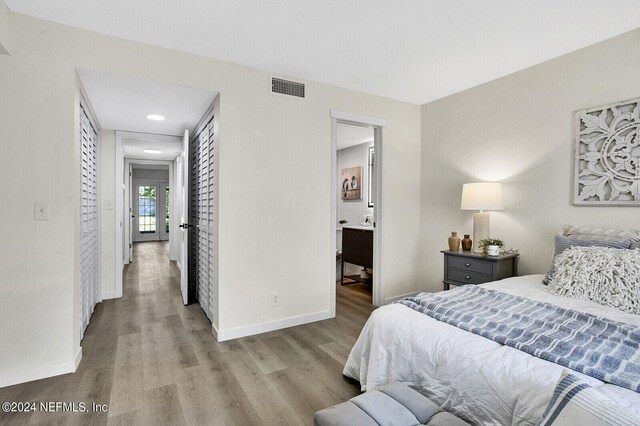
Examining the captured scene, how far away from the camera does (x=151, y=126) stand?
4.11m

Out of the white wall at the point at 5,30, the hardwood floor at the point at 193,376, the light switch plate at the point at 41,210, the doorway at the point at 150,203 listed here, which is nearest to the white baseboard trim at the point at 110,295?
the hardwood floor at the point at 193,376

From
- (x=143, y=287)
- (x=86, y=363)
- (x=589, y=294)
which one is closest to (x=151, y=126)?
(x=143, y=287)

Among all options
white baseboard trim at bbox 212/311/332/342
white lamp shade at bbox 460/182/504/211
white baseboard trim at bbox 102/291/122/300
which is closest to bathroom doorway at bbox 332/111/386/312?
white baseboard trim at bbox 212/311/332/342

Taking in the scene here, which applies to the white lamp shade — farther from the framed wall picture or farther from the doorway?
the doorway

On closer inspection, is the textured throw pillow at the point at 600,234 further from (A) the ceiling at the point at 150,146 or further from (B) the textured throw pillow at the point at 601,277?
(A) the ceiling at the point at 150,146

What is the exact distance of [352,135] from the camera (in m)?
5.20

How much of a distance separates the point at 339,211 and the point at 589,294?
4.51 m

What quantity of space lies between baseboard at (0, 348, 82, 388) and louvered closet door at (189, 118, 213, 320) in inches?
48.5

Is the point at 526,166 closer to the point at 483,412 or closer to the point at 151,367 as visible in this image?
the point at 483,412

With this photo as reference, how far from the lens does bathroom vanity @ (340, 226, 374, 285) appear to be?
4488 mm

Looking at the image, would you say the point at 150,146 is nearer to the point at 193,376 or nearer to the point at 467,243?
the point at 193,376

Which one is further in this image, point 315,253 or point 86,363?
point 315,253

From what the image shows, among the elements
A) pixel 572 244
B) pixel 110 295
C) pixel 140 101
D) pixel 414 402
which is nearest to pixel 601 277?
pixel 572 244

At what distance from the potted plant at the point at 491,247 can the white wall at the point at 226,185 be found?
43.7 inches
